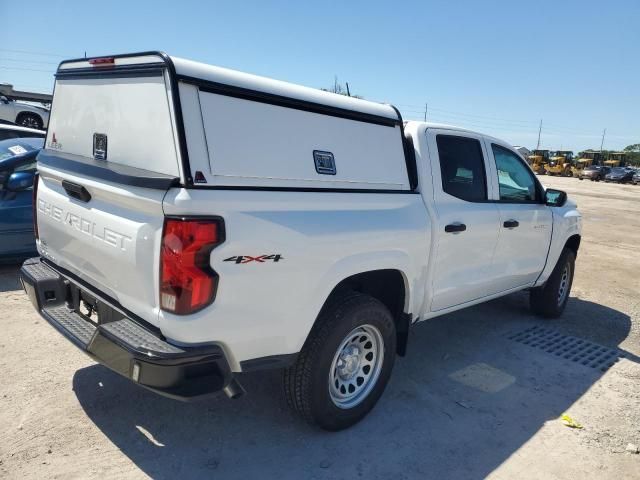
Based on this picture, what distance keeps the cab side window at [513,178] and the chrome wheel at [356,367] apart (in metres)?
1.96

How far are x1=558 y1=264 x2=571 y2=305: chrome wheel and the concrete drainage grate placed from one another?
60 cm

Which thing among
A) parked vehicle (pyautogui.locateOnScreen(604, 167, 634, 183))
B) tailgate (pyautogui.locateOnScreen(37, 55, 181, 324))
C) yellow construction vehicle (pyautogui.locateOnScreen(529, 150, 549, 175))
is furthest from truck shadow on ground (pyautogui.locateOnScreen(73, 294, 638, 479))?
yellow construction vehicle (pyautogui.locateOnScreen(529, 150, 549, 175))

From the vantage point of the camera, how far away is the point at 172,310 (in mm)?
2277

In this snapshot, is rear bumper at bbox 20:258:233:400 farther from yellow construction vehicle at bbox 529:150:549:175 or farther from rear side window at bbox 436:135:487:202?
yellow construction vehicle at bbox 529:150:549:175

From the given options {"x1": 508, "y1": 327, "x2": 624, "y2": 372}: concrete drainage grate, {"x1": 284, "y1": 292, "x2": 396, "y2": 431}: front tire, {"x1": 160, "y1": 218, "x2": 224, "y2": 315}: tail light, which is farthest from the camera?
{"x1": 508, "y1": 327, "x2": 624, "y2": 372}: concrete drainage grate

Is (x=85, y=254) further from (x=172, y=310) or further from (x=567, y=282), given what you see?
(x=567, y=282)

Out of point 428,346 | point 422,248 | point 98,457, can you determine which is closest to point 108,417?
point 98,457

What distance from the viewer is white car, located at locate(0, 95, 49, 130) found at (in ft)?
52.7

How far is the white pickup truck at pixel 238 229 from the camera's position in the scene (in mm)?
2266

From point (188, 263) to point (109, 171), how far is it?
0.72 meters

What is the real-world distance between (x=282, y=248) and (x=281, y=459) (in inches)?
50.6

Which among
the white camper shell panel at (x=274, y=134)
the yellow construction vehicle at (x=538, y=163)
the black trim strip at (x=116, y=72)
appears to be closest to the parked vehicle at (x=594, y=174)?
the yellow construction vehicle at (x=538, y=163)

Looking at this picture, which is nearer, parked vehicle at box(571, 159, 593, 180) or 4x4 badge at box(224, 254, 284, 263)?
4x4 badge at box(224, 254, 284, 263)

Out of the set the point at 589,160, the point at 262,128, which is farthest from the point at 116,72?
the point at 589,160
